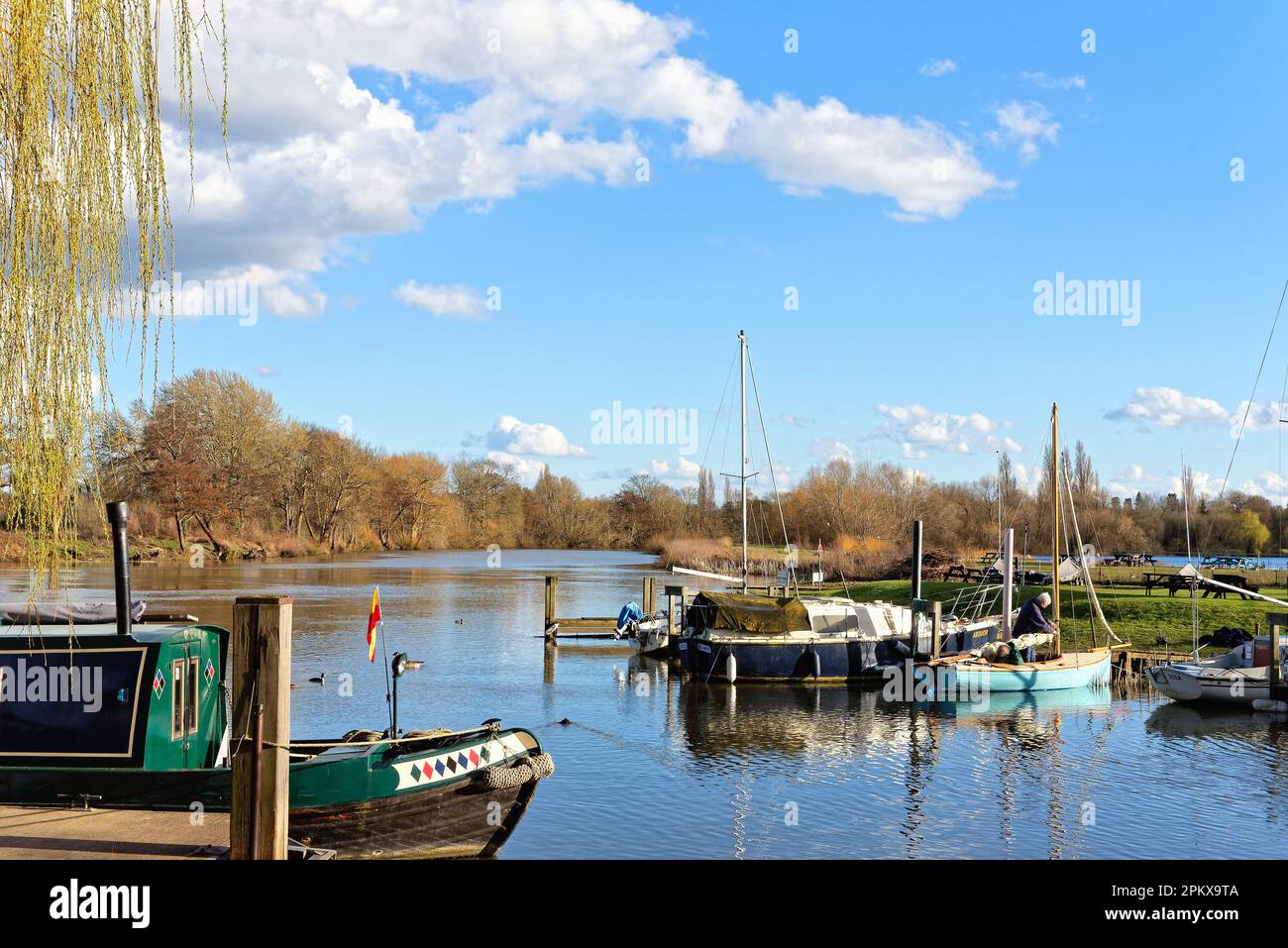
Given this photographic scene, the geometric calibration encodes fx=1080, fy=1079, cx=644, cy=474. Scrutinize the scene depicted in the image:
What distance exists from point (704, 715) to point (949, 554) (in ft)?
143

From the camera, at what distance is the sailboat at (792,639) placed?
29484mm

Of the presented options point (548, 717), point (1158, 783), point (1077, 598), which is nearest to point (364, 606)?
point (548, 717)

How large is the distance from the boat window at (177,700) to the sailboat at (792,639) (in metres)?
19.4

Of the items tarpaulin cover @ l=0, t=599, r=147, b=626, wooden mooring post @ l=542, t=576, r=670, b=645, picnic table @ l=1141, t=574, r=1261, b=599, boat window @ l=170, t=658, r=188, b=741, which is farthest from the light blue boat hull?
boat window @ l=170, t=658, r=188, b=741

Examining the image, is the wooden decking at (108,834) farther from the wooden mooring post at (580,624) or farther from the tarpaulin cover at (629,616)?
the tarpaulin cover at (629,616)

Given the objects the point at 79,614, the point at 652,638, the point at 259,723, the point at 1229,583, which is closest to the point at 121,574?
the point at 79,614

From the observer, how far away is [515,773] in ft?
41.5

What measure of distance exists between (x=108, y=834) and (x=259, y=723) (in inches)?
91.7

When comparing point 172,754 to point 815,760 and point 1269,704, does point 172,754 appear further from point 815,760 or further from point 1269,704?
point 1269,704

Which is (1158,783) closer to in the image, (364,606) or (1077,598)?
(1077,598)

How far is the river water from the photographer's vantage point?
48.0ft

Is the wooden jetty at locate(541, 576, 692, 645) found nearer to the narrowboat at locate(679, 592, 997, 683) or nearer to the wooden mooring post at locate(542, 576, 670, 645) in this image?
the wooden mooring post at locate(542, 576, 670, 645)

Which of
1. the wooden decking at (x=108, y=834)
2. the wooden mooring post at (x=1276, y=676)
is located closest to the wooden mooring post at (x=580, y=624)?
the wooden mooring post at (x=1276, y=676)
